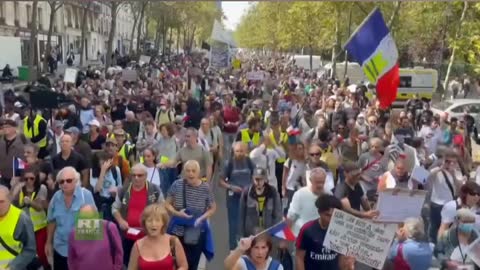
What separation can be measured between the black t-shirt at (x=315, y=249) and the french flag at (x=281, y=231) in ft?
0.61

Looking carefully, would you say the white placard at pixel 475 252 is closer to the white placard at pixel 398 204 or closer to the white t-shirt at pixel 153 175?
the white placard at pixel 398 204

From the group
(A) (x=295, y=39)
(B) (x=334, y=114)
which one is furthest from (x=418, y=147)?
(A) (x=295, y=39)

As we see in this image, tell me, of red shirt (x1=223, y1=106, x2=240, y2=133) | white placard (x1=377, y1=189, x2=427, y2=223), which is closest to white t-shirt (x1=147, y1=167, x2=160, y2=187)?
white placard (x1=377, y1=189, x2=427, y2=223)

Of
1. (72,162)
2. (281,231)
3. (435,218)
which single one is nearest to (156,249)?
(281,231)

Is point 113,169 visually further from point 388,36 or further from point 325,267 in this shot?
point 388,36

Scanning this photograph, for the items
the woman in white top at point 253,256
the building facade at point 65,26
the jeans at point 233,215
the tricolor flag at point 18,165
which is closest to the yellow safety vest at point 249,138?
the jeans at point 233,215

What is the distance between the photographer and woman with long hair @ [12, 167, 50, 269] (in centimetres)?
675

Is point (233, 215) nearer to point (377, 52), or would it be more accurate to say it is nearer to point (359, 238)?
point (359, 238)

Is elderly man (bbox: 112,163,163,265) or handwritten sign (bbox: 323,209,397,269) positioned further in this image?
elderly man (bbox: 112,163,163,265)

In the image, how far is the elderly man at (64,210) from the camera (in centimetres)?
631

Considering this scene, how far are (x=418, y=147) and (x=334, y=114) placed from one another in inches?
A: 158

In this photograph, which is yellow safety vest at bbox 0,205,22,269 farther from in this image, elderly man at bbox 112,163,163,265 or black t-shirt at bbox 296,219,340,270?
black t-shirt at bbox 296,219,340,270

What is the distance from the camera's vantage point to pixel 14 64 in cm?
3722

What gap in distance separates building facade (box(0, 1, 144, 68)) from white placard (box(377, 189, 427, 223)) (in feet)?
103
